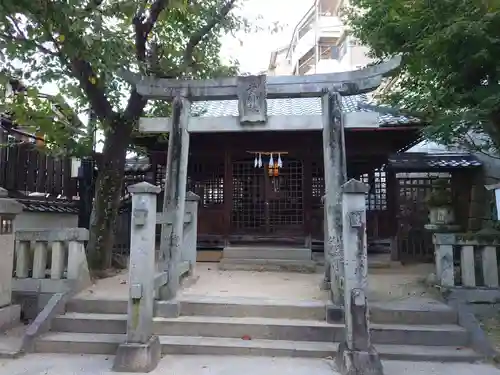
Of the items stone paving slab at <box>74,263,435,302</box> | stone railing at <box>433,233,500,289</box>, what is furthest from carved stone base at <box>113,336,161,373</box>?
stone railing at <box>433,233,500,289</box>

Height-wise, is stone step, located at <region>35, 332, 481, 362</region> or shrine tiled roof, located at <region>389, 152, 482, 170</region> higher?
shrine tiled roof, located at <region>389, 152, 482, 170</region>

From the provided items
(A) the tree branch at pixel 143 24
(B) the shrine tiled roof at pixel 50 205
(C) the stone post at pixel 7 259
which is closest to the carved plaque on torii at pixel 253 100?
(A) the tree branch at pixel 143 24

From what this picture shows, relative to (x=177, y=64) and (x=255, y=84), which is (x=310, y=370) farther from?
(x=177, y=64)

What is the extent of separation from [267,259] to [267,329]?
15.2 ft

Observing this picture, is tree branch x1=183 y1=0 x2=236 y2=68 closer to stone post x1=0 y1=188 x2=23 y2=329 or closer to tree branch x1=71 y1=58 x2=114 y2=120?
tree branch x1=71 y1=58 x2=114 y2=120

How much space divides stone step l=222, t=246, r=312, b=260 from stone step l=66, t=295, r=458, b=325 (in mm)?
4043

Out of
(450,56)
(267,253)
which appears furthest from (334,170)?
(267,253)

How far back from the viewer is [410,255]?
1098 centimetres

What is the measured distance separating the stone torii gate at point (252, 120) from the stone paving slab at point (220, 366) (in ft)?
4.23

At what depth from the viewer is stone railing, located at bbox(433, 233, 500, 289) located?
20.5 ft

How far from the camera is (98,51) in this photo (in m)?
5.42

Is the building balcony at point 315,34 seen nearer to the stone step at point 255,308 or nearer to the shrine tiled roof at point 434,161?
the shrine tiled roof at point 434,161

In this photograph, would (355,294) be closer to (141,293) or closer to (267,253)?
(141,293)

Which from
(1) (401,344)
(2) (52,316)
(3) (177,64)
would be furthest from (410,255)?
(2) (52,316)
